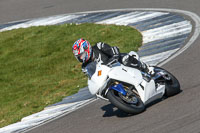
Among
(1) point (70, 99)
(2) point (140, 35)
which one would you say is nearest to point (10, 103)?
(1) point (70, 99)

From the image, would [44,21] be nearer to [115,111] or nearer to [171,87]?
[115,111]

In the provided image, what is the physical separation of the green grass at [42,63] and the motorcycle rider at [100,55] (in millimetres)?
3034

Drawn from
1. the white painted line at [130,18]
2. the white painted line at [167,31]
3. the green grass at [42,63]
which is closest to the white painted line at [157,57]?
the green grass at [42,63]

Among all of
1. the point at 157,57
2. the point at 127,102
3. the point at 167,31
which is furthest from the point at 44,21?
the point at 127,102

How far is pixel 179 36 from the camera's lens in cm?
1312

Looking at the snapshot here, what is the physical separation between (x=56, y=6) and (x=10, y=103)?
9.18 metres

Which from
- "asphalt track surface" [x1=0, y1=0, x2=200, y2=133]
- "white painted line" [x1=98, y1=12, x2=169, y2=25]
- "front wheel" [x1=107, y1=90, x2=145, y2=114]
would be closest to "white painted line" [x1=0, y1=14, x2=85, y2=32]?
"white painted line" [x1=98, y1=12, x2=169, y2=25]

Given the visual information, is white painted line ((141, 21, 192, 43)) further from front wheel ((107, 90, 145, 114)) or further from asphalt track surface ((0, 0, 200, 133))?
front wheel ((107, 90, 145, 114))

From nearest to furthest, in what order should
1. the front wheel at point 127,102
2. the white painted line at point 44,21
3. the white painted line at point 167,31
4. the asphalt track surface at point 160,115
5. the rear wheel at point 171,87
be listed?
the asphalt track surface at point 160,115 → the front wheel at point 127,102 → the rear wheel at point 171,87 → the white painted line at point 167,31 → the white painted line at point 44,21

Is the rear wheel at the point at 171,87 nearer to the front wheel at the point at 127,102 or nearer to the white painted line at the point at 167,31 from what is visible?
the front wheel at the point at 127,102

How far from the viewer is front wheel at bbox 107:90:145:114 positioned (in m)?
7.56

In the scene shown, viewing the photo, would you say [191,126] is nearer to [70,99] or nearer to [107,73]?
[107,73]

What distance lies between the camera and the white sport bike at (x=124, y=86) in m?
7.70

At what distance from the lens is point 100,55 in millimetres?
8289
